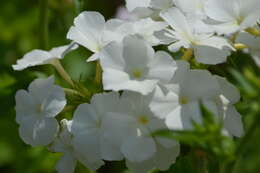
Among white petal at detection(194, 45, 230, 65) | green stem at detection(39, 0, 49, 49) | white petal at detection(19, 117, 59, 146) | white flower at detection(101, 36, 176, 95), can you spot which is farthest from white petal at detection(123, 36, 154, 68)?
green stem at detection(39, 0, 49, 49)

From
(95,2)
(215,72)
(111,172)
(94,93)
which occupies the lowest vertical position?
(111,172)

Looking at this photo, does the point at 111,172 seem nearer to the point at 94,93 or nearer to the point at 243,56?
the point at 243,56

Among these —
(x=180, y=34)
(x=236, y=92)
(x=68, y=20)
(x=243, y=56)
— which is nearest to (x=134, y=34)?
(x=180, y=34)

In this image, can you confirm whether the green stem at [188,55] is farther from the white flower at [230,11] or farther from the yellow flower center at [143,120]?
the yellow flower center at [143,120]

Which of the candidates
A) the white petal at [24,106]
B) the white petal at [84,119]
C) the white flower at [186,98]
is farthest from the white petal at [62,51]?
the white flower at [186,98]

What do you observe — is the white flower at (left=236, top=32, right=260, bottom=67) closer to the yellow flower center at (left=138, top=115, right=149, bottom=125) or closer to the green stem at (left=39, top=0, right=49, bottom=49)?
the yellow flower center at (left=138, top=115, right=149, bottom=125)
